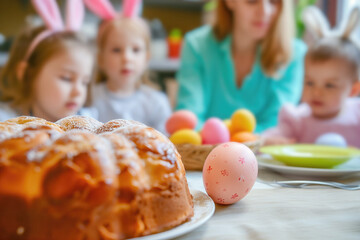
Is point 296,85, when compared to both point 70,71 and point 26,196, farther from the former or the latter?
point 26,196

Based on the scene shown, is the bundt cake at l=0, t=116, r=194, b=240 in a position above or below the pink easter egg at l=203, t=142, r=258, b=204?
above

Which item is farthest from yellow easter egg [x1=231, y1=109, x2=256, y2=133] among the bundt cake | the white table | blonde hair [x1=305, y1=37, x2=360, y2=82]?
blonde hair [x1=305, y1=37, x2=360, y2=82]

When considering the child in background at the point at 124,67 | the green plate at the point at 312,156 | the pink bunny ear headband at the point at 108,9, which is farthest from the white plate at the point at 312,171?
the pink bunny ear headband at the point at 108,9

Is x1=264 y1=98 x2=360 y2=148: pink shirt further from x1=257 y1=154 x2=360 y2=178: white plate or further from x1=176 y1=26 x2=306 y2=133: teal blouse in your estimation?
x1=257 y1=154 x2=360 y2=178: white plate

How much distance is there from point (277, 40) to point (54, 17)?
1.06m

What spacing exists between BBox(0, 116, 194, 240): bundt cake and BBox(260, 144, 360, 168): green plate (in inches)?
17.6

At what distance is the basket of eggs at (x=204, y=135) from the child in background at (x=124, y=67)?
1030 millimetres

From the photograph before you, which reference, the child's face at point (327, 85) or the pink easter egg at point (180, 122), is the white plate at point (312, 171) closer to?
the pink easter egg at point (180, 122)

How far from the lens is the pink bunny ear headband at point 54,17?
1545 millimetres

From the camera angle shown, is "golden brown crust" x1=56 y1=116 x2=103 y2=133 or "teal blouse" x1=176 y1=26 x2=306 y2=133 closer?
"golden brown crust" x1=56 y1=116 x2=103 y2=133

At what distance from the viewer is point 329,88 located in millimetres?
1439

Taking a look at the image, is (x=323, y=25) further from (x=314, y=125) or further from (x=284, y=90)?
(x=284, y=90)

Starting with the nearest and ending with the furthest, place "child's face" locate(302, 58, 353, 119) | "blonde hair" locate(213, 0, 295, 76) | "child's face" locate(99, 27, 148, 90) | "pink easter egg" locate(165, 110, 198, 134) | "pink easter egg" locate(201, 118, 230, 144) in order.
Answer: "pink easter egg" locate(201, 118, 230, 144) → "pink easter egg" locate(165, 110, 198, 134) → "child's face" locate(302, 58, 353, 119) → "blonde hair" locate(213, 0, 295, 76) → "child's face" locate(99, 27, 148, 90)

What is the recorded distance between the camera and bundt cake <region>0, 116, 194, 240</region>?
0.38 m
